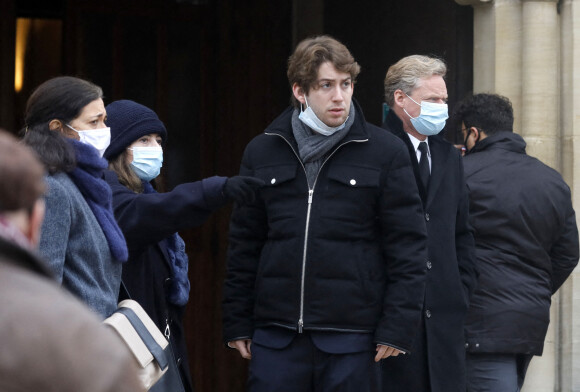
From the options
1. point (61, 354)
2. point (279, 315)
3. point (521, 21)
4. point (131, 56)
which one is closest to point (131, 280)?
point (279, 315)

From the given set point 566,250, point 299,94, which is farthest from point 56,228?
point 566,250

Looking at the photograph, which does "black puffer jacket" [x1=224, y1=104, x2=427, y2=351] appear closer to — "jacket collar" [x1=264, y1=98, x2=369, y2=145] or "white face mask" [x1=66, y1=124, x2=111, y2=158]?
"jacket collar" [x1=264, y1=98, x2=369, y2=145]

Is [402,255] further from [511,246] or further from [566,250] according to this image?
[566,250]

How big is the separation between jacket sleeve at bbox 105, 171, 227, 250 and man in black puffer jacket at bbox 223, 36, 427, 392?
0.95ft

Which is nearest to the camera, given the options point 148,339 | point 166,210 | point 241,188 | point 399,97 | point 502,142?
point 148,339

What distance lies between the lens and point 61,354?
5.16 feet

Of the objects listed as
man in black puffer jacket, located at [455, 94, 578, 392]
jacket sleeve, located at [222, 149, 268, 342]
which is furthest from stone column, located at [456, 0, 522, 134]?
jacket sleeve, located at [222, 149, 268, 342]

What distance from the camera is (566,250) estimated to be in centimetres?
520

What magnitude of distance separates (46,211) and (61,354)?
5.63 ft

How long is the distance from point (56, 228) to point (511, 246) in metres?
2.39

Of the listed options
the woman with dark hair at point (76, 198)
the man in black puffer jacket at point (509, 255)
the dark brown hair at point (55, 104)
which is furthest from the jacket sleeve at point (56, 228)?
the man in black puffer jacket at point (509, 255)

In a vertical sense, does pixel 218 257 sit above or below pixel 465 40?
below

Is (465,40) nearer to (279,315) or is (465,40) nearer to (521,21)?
(521,21)

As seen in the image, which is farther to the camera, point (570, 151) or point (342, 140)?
point (570, 151)
